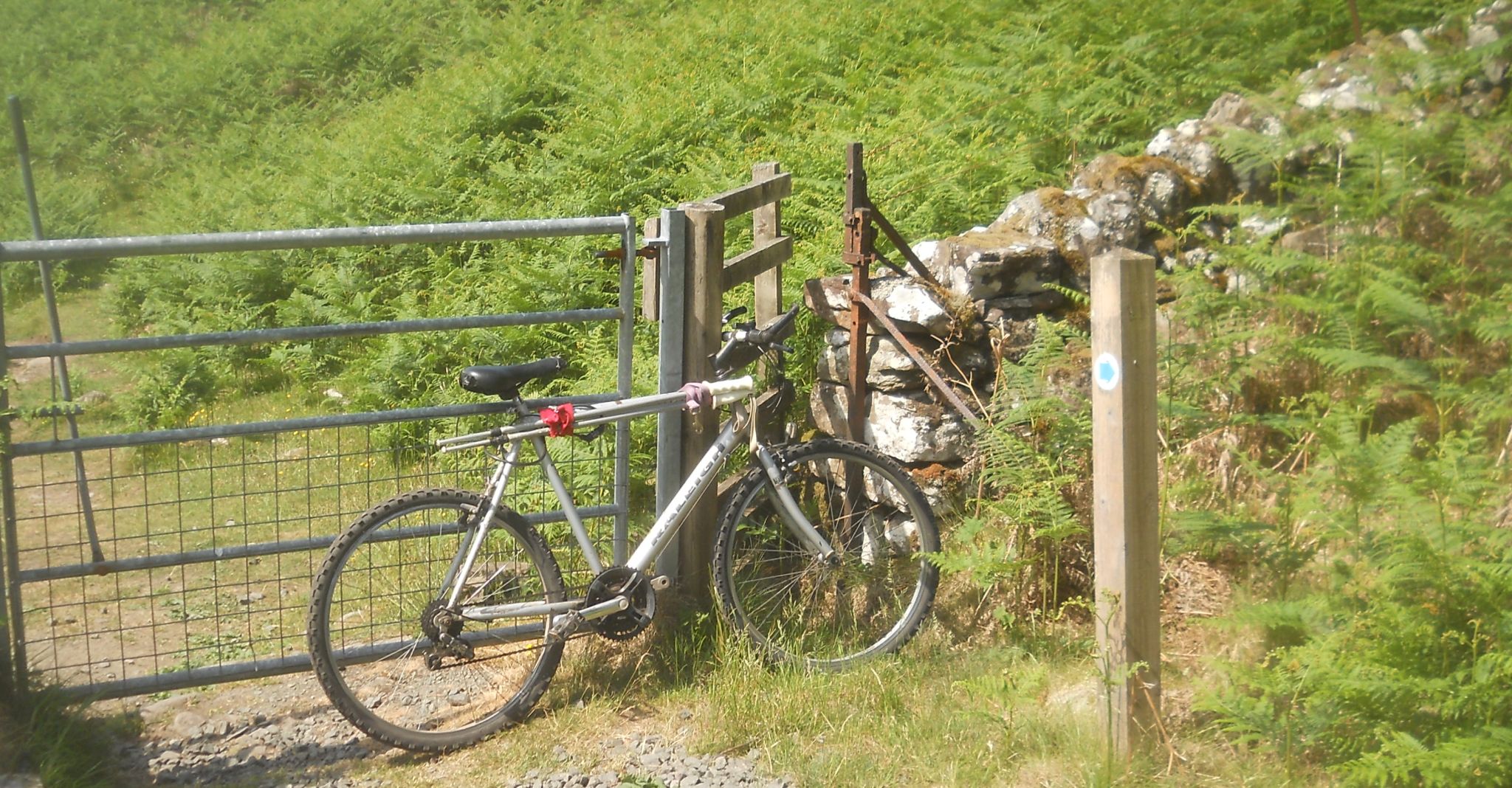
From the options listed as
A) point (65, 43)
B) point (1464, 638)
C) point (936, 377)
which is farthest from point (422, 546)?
point (65, 43)

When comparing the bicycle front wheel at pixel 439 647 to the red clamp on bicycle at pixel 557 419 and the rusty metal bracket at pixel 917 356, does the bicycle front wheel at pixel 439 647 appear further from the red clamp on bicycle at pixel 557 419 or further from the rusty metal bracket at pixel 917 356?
the rusty metal bracket at pixel 917 356

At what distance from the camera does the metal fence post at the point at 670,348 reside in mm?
5176

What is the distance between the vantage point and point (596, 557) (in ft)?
16.3

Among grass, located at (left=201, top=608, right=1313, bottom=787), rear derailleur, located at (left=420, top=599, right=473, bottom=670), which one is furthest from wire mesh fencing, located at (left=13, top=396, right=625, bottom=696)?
grass, located at (left=201, top=608, right=1313, bottom=787)

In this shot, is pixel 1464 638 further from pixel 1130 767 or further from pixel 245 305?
pixel 245 305

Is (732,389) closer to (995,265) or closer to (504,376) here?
(504,376)

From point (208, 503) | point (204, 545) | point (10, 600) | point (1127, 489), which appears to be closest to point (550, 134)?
point (208, 503)

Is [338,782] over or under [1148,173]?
under

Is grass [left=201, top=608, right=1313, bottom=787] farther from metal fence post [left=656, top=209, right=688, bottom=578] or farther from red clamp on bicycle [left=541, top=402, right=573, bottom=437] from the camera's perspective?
red clamp on bicycle [left=541, top=402, right=573, bottom=437]

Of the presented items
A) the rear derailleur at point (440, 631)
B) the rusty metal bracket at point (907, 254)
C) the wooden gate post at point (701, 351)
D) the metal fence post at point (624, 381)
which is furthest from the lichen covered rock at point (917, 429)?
the rear derailleur at point (440, 631)

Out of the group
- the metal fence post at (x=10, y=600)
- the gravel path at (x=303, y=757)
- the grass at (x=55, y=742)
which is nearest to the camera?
the grass at (x=55, y=742)

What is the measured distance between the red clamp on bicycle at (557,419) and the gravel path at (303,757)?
1.20 metres

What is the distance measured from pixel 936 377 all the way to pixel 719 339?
1.00m

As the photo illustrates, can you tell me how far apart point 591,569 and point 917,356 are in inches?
68.5
